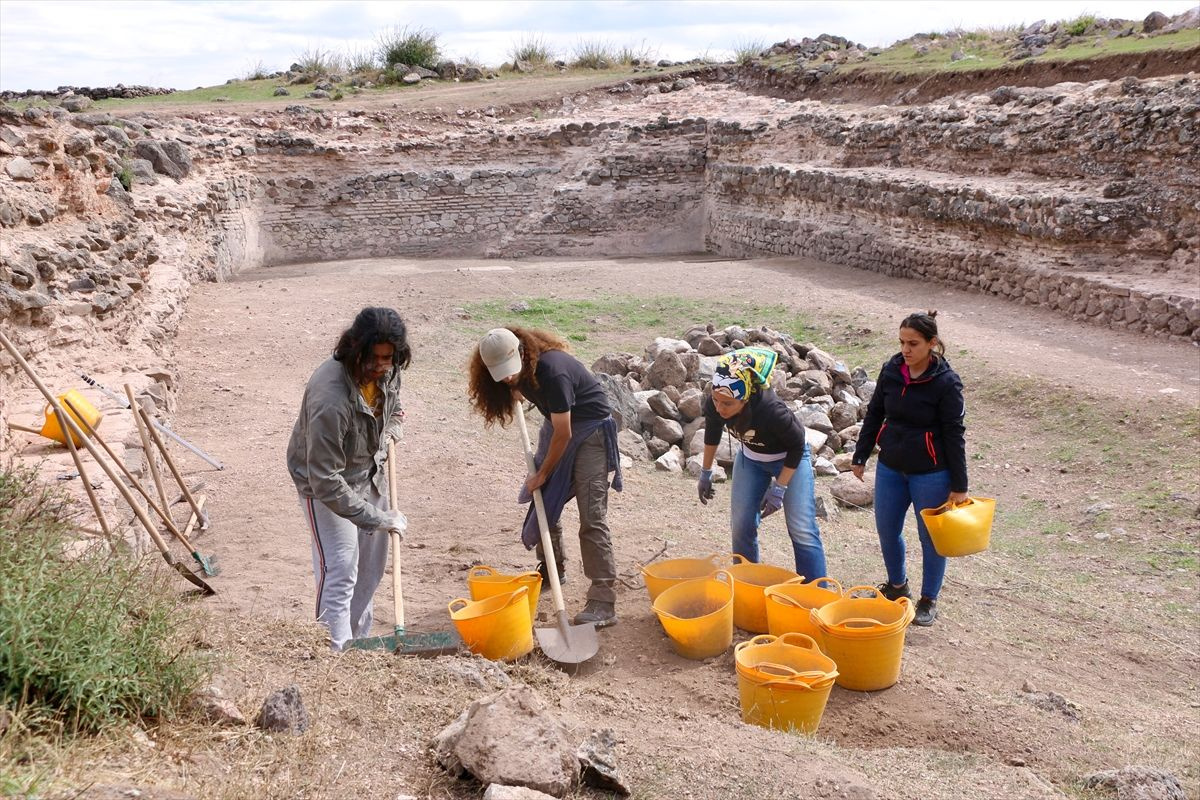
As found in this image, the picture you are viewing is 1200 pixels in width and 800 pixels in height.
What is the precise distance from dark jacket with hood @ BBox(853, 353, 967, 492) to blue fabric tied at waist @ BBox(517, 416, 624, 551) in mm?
1385

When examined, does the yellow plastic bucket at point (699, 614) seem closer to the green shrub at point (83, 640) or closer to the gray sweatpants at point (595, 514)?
the gray sweatpants at point (595, 514)

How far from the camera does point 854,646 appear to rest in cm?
405

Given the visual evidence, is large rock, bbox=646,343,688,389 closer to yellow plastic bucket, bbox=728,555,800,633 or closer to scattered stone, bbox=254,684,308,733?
yellow plastic bucket, bbox=728,555,800,633

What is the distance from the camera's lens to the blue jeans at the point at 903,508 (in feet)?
15.7

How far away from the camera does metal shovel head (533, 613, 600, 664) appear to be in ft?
14.1

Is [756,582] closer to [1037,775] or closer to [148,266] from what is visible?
[1037,775]

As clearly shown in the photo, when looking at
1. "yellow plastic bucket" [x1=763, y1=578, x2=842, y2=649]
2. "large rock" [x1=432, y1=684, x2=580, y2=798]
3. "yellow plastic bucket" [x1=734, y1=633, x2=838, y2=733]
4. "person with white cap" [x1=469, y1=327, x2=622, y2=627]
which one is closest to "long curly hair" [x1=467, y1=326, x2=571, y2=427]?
Result: "person with white cap" [x1=469, y1=327, x2=622, y2=627]

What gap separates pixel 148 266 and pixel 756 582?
7487 millimetres

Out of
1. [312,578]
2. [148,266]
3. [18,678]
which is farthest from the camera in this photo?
[148,266]

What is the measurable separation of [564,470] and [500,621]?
3.08 ft

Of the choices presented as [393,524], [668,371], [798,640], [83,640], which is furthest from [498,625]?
[668,371]

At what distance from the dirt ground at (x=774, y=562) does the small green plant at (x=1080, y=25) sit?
9.43 meters

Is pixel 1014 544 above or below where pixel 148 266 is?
below

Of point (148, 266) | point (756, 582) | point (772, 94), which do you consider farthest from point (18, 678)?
point (772, 94)
